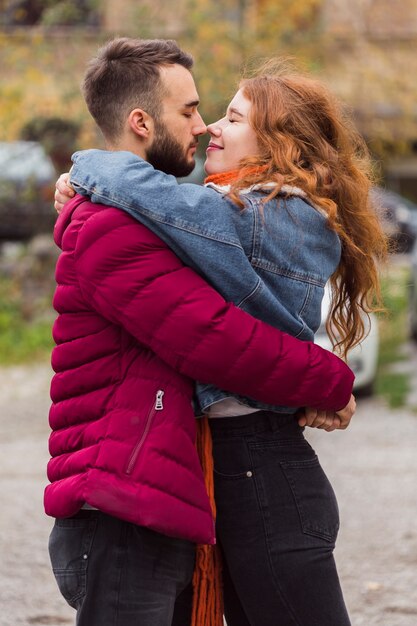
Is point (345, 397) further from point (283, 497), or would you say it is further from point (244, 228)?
point (244, 228)

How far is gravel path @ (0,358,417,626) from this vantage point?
4672mm

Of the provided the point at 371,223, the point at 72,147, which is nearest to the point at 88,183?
the point at 371,223

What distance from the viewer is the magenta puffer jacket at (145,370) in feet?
7.52

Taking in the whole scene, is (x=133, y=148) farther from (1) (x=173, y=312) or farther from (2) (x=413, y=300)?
(2) (x=413, y=300)

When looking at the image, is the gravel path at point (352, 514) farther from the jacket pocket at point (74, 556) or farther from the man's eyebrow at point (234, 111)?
the man's eyebrow at point (234, 111)

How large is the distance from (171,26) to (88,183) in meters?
10.6

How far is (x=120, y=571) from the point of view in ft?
7.69

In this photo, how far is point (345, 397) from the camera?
8.25ft

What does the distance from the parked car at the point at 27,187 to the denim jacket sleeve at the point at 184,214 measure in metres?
10.4

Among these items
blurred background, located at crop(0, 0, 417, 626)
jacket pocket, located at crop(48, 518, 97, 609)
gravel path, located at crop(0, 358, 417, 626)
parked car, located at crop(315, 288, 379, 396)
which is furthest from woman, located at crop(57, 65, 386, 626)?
parked car, located at crop(315, 288, 379, 396)

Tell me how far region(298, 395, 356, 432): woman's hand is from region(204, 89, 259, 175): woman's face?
1.95 feet

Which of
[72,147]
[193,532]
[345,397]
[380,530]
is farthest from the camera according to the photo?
[72,147]

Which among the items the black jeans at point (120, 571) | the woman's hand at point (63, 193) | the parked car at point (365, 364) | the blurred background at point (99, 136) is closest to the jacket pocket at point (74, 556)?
the black jeans at point (120, 571)

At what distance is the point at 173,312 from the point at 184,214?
209 mm
